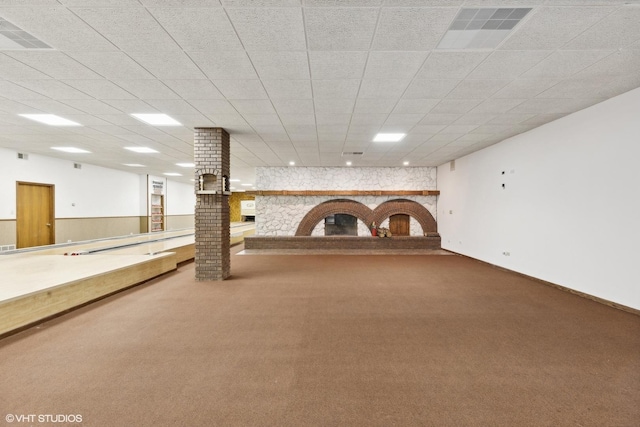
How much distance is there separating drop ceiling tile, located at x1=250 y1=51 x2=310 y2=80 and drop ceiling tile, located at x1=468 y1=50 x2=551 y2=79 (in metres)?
2.06

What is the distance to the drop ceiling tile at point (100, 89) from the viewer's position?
3.57 m

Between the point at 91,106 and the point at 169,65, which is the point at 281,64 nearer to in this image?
the point at 169,65

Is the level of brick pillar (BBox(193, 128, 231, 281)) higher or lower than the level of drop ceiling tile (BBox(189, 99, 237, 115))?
lower

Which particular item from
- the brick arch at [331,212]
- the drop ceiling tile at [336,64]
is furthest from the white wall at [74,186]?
the drop ceiling tile at [336,64]

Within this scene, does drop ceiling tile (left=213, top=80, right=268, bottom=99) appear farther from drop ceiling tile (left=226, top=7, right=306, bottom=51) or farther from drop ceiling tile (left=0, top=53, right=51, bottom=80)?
drop ceiling tile (left=0, top=53, right=51, bottom=80)

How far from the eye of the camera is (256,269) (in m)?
6.50

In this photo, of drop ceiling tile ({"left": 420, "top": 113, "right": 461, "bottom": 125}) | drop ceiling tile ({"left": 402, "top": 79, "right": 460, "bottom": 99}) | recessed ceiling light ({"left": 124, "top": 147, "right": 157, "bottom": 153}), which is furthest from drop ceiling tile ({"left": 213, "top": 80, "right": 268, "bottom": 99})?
recessed ceiling light ({"left": 124, "top": 147, "right": 157, "bottom": 153})

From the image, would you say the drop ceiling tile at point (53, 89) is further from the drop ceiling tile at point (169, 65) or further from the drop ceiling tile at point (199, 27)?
the drop ceiling tile at point (199, 27)

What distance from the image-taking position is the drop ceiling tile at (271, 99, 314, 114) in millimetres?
4109

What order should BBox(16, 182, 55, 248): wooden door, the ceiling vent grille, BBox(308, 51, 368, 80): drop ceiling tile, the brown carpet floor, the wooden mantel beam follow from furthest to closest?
1. the wooden mantel beam
2. BBox(16, 182, 55, 248): wooden door
3. BBox(308, 51, 368, 80): drop ceiling tile
4. the ceiling vent grille
5. the brown carpet floor

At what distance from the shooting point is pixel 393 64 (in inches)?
123

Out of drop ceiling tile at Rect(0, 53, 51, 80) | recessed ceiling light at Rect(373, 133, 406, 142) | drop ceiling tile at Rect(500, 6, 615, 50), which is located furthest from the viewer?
recessed ceiling light at Rect(373, 133, 406, 142)

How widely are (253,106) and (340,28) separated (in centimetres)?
218

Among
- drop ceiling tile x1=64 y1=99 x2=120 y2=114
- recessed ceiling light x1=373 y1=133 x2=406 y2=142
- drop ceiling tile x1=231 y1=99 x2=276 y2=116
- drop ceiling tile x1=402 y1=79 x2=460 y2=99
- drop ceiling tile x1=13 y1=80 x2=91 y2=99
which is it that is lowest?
drop ceiling tile x1=231 y1=99 x2=276 y2=116
